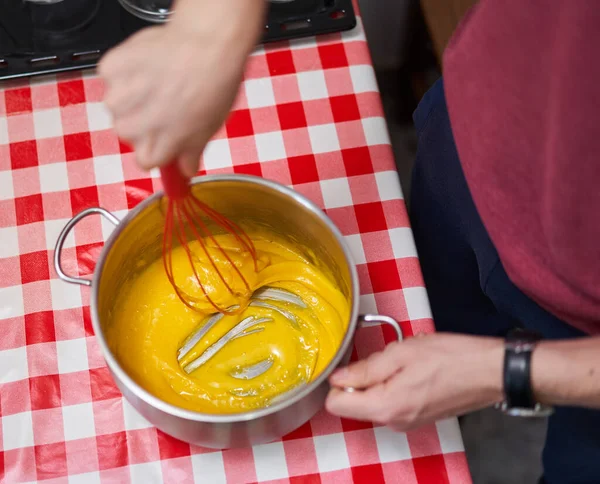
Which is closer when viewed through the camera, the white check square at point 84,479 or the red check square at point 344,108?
the white check square at point 84,479

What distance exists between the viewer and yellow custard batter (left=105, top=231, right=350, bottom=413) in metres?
0.66

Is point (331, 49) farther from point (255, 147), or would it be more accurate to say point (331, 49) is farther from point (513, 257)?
point (513, 257)

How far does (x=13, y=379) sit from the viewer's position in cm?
70

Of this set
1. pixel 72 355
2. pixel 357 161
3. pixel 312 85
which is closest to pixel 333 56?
pixel 312 85

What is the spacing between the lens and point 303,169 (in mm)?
794

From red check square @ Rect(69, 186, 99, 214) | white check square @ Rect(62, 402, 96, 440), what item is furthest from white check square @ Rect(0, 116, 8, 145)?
white check square @ Rect(62, 402, 96, 440)

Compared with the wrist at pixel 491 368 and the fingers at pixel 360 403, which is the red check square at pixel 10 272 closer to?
the fingers at pixel 360 403

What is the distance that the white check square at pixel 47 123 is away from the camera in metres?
0.81

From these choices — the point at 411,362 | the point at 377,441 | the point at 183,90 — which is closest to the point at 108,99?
the point at 183,90

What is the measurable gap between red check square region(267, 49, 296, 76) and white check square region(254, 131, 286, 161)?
3.3 inches

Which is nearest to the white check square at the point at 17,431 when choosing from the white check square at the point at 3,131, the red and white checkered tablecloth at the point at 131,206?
the red and white checkered tablecloth at the point at 131,206

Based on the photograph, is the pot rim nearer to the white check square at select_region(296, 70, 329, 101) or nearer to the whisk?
the whisk

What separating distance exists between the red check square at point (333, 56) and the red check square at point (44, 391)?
1.53 feet

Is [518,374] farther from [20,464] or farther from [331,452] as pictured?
[20,464]
